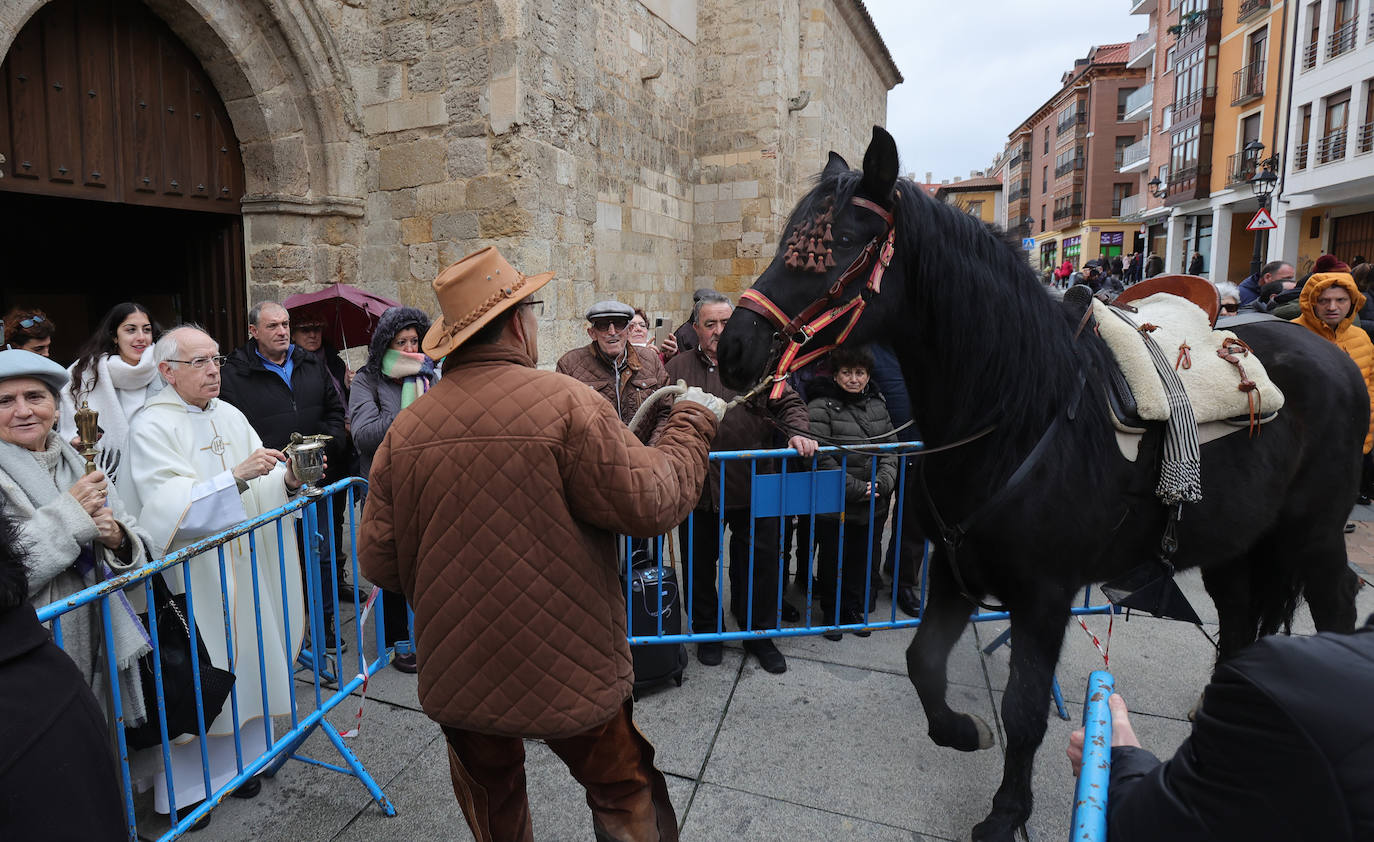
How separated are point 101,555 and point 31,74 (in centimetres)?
429

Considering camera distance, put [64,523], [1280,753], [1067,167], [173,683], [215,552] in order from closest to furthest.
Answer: [1280,753], [64,523], [173,683], [215,552], [1067,167]

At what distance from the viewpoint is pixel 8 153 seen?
4648 millimetres

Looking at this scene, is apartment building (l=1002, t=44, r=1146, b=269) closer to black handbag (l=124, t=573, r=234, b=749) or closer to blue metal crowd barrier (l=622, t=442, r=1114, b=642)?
blue metal crowd barrier (l=622, t=442, r=1114, b=642)

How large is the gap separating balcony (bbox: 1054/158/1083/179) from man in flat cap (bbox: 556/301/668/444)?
5464 cm

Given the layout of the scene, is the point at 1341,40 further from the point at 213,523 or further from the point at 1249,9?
the point at 213,523

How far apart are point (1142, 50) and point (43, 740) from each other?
53.3 m

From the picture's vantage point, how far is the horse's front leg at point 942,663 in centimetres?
261

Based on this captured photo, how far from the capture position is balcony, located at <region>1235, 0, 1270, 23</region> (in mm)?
25781

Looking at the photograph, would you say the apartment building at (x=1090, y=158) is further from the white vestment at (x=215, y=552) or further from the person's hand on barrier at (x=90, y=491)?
the person's hand on barrier at (x=90, y=491)

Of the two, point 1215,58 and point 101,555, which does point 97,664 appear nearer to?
point 101,555

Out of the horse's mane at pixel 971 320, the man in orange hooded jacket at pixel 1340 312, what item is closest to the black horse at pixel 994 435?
the horse's mane at pixel 971 320

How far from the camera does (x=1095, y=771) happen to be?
1136 mm

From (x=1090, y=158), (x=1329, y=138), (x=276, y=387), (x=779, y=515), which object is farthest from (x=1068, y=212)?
A: (x=276, y=387)

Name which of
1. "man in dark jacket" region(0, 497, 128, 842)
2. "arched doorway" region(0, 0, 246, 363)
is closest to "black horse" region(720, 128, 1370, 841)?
"man in dark jacket" region(0, 497, 128, 842)
